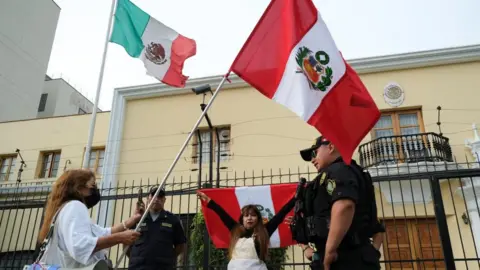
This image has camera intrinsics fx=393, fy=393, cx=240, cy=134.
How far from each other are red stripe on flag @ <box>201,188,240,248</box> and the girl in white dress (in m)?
1.01

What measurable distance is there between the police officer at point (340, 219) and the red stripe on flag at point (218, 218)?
91.8 inches

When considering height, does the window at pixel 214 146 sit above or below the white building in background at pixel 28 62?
below

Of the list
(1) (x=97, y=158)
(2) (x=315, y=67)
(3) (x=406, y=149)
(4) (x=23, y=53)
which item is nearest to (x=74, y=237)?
(2) (x=315, y=67)

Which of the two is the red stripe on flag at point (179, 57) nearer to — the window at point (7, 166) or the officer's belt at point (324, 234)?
the officer's belt at point (324, 234)

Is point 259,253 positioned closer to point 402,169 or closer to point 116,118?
point 402,169

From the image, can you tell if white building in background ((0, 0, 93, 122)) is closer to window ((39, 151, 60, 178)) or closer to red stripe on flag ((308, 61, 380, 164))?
window ((39, 151, 60, 178))

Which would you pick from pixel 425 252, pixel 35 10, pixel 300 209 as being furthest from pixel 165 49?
pixel 35 10

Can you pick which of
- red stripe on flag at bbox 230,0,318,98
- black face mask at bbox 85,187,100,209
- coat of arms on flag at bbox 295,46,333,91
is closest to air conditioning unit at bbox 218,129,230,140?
red stripe on flag at bbox 230,0,318,98

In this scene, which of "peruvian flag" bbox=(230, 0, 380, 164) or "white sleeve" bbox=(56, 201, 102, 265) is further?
"peruvian flag" bbox=(230, 0, 380, 164)

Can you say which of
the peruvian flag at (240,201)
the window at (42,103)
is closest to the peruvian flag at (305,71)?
the peruvian flag at (240,201)

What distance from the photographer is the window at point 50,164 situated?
14461mm

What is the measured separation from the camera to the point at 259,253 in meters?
3.70

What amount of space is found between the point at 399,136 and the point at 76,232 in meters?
9.78

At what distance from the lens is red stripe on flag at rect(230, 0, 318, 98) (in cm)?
340
